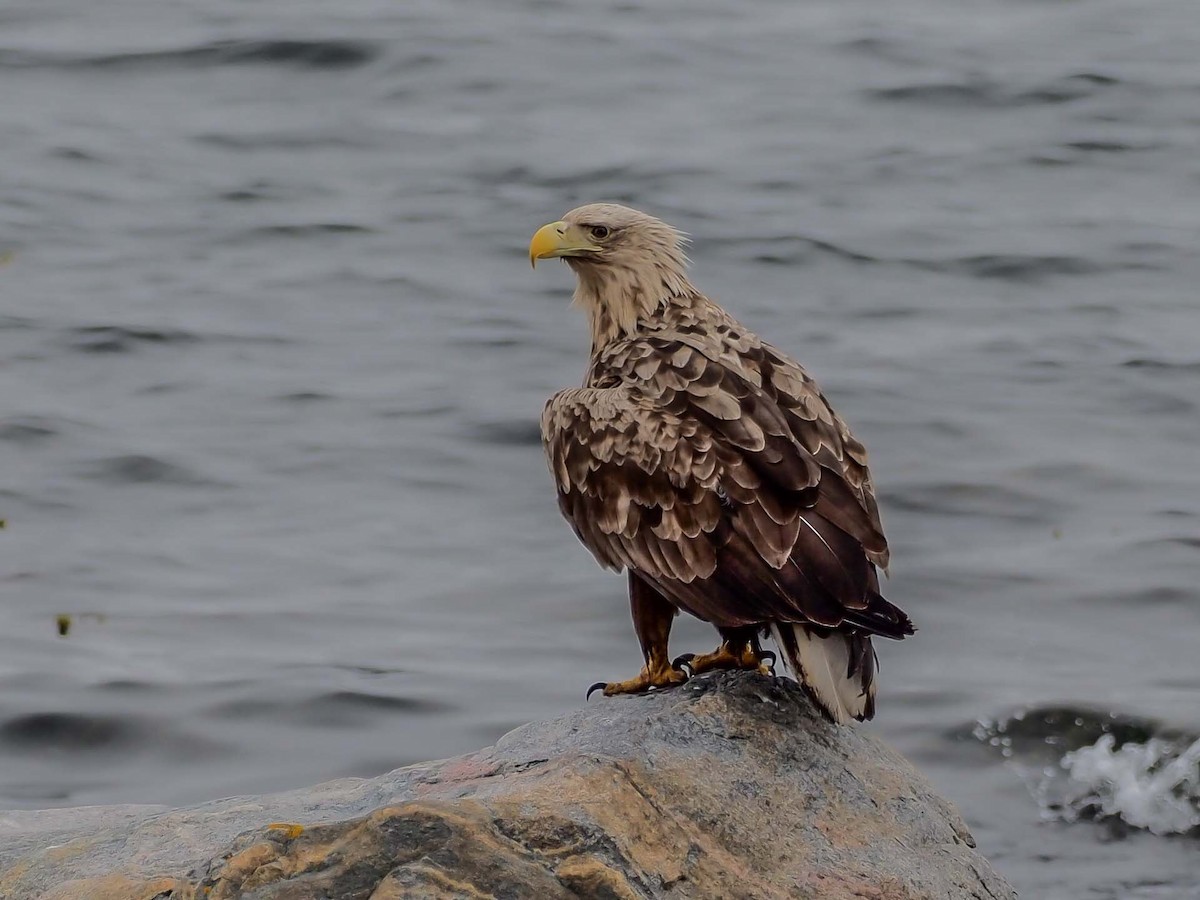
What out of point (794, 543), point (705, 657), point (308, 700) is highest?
point (794, 543)

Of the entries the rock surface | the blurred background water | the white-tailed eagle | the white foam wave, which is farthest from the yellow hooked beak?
the white foam wave

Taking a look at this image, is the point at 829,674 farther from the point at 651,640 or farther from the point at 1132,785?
the point at 1132,785

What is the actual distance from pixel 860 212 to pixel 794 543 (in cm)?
1302

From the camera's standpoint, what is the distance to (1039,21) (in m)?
24.0

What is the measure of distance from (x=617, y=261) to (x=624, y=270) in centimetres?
5

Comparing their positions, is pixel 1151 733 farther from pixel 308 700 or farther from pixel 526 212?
pixel 526 212

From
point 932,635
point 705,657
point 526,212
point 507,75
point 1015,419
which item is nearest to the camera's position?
point 705,657

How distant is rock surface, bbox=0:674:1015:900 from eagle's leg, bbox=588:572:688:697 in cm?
21

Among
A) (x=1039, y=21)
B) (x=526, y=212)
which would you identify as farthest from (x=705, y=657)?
(x=1039, y=21)

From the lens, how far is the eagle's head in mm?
7547

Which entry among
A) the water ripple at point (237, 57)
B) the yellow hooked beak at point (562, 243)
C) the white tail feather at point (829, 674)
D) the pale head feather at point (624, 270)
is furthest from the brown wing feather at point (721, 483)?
the water ripple at point (237, 57)

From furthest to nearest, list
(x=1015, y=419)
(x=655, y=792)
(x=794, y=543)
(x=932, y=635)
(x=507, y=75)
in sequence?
(x=507, y=75) → (x=1015, y=419) → (x=932, y=635) → (x=794, y=543) → (x=655, y=792)

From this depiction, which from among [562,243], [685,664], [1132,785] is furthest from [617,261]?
[1132,785]

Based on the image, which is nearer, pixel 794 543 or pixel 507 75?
pixel 794 543
